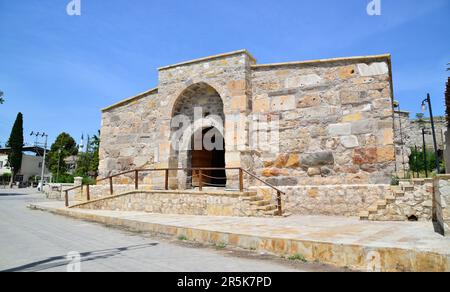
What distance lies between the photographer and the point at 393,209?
23.1 ft

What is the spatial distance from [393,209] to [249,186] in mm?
3848

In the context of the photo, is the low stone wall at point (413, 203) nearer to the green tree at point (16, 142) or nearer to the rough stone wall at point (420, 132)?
the rough stone wall at point (420, 132)

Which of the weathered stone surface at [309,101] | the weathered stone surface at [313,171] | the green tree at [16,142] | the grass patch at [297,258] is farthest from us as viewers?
the green tree at [16,142]

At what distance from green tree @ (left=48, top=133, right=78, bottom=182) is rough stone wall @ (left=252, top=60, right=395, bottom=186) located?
37.5m

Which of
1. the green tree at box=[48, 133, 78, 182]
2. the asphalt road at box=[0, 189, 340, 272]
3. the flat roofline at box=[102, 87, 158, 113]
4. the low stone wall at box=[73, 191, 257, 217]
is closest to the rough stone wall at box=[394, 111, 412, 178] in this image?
the low stone wall at box=[73, 191, 257, 217]

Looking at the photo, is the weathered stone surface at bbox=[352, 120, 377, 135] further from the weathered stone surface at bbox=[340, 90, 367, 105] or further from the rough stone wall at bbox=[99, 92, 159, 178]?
the rough stone wall at bbox=[99, 92, 159, 178]

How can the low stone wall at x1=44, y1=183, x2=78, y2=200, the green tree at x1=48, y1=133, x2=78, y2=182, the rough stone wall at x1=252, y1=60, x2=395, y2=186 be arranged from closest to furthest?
the rough stone wall at x1=252, y1=60, x2=395, y2=186
the low stone wall at x1=44, y1=183, x2=78, y2=200
the green tree at x1=48, y1=133, x2=78, y2=182

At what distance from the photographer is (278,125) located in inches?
377

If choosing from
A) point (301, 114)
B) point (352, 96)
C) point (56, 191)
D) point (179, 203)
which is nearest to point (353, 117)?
point (352, 96)

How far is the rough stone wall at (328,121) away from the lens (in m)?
8.28

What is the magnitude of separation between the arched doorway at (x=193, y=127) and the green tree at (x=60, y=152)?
3412 centimetres

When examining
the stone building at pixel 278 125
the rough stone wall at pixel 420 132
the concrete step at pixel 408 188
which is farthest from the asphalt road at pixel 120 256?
the rough stone wall at pixel 420 132

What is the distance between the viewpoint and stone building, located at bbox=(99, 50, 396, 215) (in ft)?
27.4
